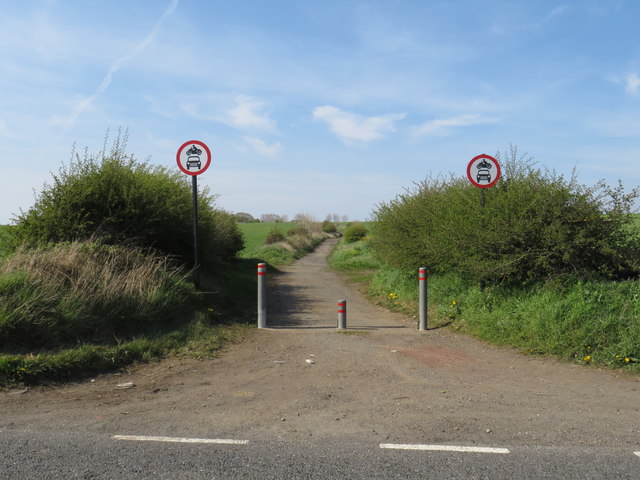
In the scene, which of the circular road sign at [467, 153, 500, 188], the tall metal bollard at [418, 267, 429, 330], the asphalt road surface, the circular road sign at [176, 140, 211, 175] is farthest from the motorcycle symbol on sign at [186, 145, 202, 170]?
the circular road sign at [467, 153, 500, 188]

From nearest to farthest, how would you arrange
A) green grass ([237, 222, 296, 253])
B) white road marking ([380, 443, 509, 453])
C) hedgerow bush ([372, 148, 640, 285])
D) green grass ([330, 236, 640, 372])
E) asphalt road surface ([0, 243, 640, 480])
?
asphalt road surface ([0, 243, 640, 480]), white road marking ([380, 443, 509, 453]), green grass ([330, 236, 640, 372]), hedgerow bush ([372, 148, 640, 285]), green grass ([237, 222, 296, 253])

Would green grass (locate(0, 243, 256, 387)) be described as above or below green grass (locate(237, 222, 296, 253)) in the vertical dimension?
below

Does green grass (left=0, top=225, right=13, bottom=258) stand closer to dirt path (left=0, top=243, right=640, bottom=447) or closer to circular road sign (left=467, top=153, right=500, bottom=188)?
dirt path (left=0, top=243, right=640, bottom=447)

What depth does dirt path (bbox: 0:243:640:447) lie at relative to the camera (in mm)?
4332

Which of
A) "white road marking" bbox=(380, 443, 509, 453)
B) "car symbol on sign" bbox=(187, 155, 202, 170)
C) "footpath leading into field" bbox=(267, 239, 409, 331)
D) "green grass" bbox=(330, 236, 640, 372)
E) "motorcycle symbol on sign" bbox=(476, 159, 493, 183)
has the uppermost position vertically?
"car symbol on sign" bbox=(187, 155, 202, 170)

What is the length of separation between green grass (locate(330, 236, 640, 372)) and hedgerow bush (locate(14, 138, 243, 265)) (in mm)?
6144

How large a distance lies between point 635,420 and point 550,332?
260 centimetres

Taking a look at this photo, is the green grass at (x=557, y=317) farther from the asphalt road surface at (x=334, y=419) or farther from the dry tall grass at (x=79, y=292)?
the dry tall grass at (x=79, y=292)

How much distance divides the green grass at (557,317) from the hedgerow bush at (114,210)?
242 inches

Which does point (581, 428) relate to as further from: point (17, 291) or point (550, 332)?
point (17, 291)

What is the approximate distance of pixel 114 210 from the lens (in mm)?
10352

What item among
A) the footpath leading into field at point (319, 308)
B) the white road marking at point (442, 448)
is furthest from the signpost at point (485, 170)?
the white road marking at point (442, 448)

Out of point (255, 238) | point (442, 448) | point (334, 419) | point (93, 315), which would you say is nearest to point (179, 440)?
point (334, 419)

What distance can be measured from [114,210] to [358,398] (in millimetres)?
7360
